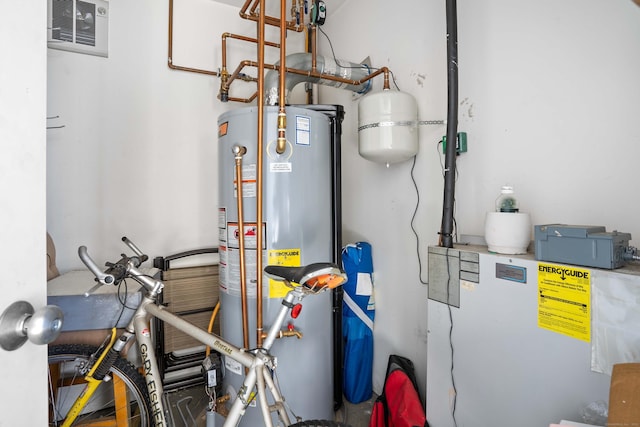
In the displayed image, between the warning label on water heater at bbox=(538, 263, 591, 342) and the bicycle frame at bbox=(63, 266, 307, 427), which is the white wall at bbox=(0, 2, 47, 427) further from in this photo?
the warning label on water heater at bbox=(538, 263, 591, 342)

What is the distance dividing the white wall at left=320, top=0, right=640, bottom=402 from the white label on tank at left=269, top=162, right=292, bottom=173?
70 centimetres

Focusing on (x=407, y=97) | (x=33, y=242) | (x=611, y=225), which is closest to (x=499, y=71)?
(x=407, y=97)

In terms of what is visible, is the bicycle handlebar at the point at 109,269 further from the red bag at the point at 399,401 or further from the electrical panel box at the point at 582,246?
the electrical panel box at the point at 582,246

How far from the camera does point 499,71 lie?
48.6 inches

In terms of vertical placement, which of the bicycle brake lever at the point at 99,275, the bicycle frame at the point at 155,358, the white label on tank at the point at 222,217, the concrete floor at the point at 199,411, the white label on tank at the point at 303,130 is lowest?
the concrete floor at the point at 199,411

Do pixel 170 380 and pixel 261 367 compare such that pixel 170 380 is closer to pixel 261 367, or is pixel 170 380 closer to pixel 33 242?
pixel 261 367

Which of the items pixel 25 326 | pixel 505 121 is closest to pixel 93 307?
pixel 25 326

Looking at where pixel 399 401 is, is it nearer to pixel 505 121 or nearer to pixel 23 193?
pixel 505 121

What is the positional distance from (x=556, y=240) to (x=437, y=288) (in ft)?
1.40

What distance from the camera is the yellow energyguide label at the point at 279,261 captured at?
1276 millimetres

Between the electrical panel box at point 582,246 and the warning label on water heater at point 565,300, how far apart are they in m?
0.03

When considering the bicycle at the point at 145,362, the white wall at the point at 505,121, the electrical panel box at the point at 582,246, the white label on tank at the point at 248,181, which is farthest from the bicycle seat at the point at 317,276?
the white wall at the point at 505,121

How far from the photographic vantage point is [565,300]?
83 cm

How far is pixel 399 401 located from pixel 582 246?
1.03 metres
